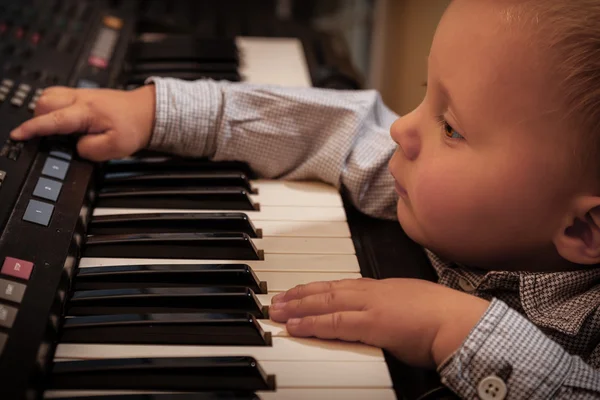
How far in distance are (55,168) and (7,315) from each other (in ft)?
0.95

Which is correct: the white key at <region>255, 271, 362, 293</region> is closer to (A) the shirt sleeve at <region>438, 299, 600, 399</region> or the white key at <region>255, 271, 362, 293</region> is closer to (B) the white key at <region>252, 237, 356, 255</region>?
(B) the white key at <region>252, 237, 356, 255</region>

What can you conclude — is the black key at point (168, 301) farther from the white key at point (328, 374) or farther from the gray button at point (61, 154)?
the gray button at point (61, 154)

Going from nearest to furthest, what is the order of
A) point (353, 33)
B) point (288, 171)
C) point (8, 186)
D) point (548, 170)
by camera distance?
point (548, 170) < point (8, 186) < point (288, 171) < point (353, 33)

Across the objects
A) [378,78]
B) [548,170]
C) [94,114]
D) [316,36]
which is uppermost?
[548,170]

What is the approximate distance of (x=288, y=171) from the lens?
3.69 ft

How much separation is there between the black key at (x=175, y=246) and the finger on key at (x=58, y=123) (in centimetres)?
19

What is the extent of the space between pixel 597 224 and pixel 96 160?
2.18ft

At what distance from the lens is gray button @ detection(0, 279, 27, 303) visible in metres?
0.74

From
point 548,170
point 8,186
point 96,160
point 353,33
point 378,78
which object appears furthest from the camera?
point 353,33

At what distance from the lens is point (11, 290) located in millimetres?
748

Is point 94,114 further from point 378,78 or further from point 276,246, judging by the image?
point 378,78

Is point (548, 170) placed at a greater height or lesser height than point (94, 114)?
greater

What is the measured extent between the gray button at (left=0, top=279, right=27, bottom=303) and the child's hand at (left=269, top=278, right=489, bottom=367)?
0.88 ft

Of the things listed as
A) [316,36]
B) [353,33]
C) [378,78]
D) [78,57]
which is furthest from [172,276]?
[353,33]
